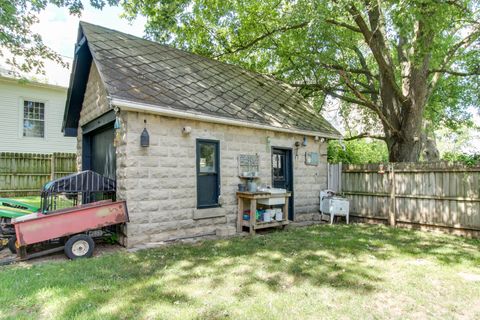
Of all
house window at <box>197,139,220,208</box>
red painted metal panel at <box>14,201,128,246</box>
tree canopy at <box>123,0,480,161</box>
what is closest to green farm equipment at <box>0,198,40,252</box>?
red painted metal panel at <box>14,201,128,246</box>

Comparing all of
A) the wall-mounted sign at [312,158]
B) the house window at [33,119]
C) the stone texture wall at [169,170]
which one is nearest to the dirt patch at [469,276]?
the stone texture wall at [169,170]

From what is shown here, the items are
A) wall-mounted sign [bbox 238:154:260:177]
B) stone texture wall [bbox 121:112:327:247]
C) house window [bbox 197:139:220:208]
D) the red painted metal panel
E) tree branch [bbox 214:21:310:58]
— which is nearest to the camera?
the red painted metal panel

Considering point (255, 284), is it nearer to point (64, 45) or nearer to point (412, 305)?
point (412, 305)

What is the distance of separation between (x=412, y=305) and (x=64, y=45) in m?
20.1

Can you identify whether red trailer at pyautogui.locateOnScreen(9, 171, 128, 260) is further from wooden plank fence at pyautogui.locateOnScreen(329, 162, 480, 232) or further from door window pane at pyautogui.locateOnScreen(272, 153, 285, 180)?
wooden plank fence at pyautogui.locateOnScreen(329, 162, 480, 232)

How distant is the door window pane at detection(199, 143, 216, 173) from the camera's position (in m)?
6.90

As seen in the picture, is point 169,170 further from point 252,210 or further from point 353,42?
point 353,42

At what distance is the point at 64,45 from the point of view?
56.9 feet

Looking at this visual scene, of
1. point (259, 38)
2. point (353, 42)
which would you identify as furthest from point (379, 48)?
point (259, 38)

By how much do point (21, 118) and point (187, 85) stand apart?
10084 mm

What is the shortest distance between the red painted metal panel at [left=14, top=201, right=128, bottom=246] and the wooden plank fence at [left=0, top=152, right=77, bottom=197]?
347 inches

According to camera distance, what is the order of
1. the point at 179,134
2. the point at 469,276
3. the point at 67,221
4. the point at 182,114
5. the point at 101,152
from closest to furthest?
the point at 469,276
the point at 67,221
the point at 182,114
the point at 179,134
the point at 101,152

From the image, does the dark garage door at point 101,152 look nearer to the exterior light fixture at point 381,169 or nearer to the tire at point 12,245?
the tire at point 12,245

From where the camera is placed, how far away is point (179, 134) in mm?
6434
